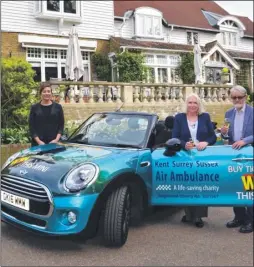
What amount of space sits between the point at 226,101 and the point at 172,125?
1360 cm

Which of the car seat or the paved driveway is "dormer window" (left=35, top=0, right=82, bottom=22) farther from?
the paved driveway

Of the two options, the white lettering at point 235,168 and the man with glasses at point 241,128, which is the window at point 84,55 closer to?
the man with glasses at point 241,128

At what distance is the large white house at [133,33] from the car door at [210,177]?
15.0m

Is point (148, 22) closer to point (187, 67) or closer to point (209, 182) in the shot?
point (187, 67)

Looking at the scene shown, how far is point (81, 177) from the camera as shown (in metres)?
3.65

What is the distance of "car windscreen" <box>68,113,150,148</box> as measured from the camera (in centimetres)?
462

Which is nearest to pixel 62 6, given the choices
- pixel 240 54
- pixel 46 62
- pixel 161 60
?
pixel 46 62

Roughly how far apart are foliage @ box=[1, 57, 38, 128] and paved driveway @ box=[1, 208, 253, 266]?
5.72 meters

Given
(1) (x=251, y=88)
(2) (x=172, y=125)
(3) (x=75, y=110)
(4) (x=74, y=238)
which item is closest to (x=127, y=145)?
(2) (x=172, y=125)

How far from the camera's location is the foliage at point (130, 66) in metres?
19.7

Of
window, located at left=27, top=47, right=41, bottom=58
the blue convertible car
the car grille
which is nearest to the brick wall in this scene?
window, located at left=27, top=47, right=41, bottom=58

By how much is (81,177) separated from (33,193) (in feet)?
1.69

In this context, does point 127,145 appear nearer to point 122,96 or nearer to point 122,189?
point 122,189

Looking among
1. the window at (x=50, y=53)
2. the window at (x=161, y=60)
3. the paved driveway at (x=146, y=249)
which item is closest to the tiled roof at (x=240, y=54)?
the window at (x=161, y=60)
